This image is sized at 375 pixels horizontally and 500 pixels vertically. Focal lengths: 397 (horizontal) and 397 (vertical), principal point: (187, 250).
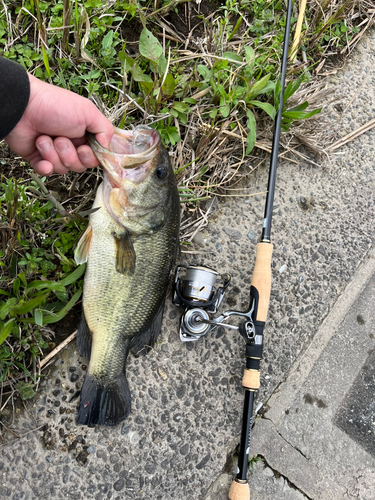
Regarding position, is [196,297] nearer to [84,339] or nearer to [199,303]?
[199,303]

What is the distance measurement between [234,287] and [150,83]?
147 centimetres

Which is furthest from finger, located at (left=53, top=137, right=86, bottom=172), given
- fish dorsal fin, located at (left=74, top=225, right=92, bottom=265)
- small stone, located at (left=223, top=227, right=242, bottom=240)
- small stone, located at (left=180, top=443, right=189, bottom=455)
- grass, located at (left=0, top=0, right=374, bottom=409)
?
small stone, located at (left=180, top=443, right=189, bottom=455)

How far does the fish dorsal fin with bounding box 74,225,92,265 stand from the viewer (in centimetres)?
229

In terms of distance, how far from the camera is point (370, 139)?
11.5ft

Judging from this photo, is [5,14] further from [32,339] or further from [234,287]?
[234,287]

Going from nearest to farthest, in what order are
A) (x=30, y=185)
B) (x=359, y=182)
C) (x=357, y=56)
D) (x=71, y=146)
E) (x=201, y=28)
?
(x=71, y=146), (x=30, y=185), (x=201, y=28), (x=359, y=182), (x=357, y=56)

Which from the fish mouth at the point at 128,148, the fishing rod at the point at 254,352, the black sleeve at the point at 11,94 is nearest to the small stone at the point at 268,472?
the fishing rod at the point at 254,352

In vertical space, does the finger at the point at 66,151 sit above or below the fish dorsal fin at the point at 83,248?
above

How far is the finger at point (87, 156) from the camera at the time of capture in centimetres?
218

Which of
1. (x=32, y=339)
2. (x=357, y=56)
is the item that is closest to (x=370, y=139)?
(x=357, y=56)

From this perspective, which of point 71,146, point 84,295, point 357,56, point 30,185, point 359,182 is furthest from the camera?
point 357,56

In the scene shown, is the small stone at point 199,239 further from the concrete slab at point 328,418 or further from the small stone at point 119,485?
the small stone at point 119,485

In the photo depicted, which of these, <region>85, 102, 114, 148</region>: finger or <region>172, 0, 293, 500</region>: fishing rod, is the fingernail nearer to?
<region>85, 102, 114, 148</region>: finger

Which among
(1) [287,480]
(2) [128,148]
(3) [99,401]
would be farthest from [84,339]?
(1) [287,480]
